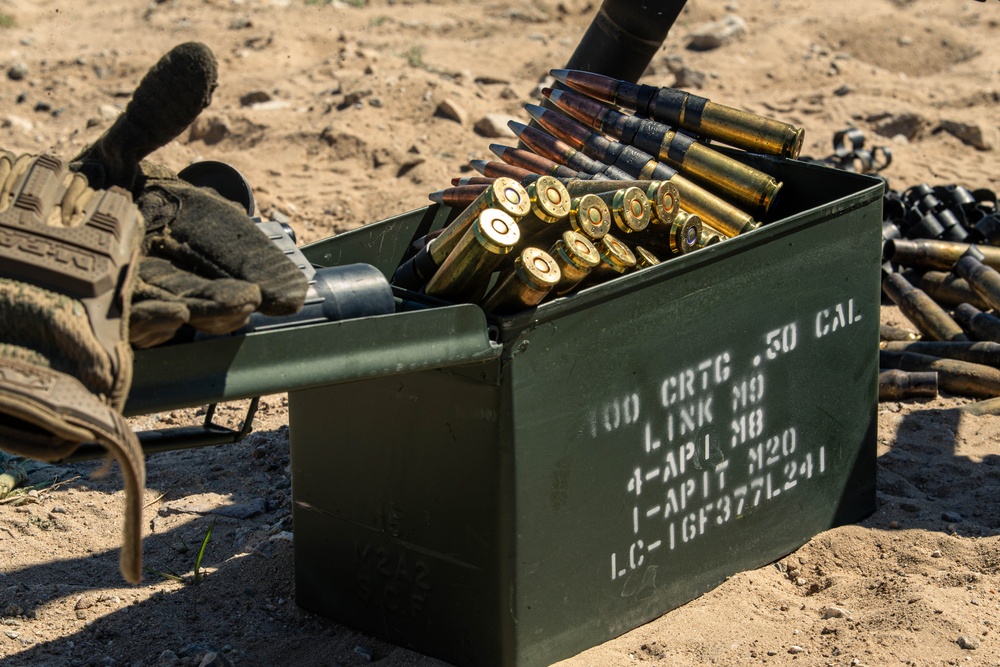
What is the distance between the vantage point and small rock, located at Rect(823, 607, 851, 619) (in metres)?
4.21

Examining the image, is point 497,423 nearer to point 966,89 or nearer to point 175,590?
point 175,590

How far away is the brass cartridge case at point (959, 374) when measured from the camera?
20.3ft

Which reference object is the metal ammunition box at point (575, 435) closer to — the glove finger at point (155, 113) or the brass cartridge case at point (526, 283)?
the brass cartridge case at point (526, 283)

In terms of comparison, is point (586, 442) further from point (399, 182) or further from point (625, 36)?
point (399, 182)

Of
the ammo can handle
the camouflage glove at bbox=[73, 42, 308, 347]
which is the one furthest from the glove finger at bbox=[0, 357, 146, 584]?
the ammo can handle

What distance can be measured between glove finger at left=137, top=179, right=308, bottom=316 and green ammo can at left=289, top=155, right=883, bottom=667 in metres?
0.33

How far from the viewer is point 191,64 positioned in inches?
116

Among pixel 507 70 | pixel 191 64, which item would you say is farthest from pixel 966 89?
pixel 191 64

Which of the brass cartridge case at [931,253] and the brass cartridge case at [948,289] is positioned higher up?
the brass cartridge case at [931,253]

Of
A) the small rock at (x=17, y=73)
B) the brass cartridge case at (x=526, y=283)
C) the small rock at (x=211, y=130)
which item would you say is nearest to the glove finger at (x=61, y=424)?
the brass cartridge case at (x=526, y=283)

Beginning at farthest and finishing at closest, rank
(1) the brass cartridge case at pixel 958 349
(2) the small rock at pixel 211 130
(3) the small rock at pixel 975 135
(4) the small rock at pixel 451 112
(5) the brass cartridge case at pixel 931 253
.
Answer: (3) the small rock at pixel 975 135
(4) the small rock at pixel 451 112
(2) the small rock at pixel 211 130
(5) the brass cartridge case at pixel 931 253
(1) the brass cartridge case at pixel 958 349

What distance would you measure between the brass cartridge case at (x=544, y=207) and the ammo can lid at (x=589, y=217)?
29 mm

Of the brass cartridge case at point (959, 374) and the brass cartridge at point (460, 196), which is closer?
the brass cartridge at point (460, 196)

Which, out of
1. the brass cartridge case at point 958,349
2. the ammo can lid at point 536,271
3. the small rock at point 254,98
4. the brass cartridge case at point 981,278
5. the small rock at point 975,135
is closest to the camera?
the ammo can lid at point 536,271
